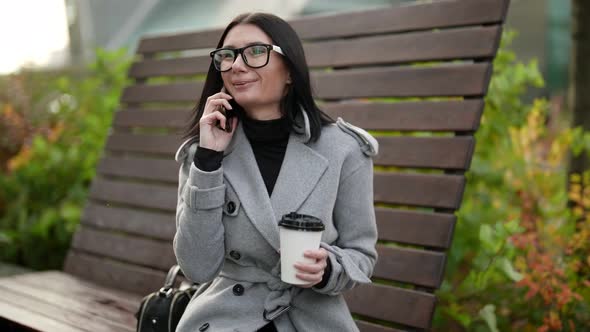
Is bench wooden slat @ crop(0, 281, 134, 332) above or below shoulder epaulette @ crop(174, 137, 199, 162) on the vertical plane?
below

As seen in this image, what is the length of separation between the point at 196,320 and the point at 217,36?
7.08ft

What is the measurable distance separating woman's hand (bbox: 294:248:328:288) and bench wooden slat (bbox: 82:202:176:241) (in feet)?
6.30

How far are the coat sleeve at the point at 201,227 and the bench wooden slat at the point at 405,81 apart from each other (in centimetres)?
128

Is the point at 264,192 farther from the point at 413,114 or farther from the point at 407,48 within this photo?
the point at 407,48

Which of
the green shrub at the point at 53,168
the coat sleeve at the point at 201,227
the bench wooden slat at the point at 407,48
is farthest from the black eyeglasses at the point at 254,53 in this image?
the green shrub at the point at 53,168

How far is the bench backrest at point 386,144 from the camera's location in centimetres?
295

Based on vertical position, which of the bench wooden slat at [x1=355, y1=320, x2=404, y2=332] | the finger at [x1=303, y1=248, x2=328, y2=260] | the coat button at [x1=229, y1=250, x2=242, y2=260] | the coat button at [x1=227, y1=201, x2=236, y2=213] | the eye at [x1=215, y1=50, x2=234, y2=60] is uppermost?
the eye at [x1=215, y1=50, x2=234, y2=60]

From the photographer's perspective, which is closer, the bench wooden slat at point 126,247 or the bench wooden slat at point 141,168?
the bench wooden slat at point 126,247

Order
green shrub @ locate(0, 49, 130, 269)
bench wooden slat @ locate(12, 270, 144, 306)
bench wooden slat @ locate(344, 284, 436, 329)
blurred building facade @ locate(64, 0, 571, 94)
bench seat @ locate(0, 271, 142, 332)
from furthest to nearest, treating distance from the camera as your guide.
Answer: blurred building facade @ locate(64, 0, 571, 94) < green shrub @ locate(0, 49, 130, 269) < bench wooden slat @ locate(12, 270, 144, 306) < bench seat @ locate(0, 271, 142, 332) < bench wooden slat @ locate(344, 284, 436, 329)

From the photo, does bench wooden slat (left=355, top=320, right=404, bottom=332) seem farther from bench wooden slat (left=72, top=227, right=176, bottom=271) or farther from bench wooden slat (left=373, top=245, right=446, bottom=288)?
bench wooden slat (left=72, top=227, right=176, bottom=271)

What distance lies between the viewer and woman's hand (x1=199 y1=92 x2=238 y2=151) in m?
2.26

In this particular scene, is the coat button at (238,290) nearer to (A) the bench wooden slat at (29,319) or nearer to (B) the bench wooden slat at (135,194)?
(A) the bench wooden slat at (29,319)

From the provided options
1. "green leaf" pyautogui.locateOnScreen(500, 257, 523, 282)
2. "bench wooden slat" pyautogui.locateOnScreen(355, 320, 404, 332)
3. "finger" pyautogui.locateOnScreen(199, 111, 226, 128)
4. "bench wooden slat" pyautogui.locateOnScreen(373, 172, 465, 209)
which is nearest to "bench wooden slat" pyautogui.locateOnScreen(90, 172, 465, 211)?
"bench wooden slat" pyautogui.locateOnScreen(373, 172, 465, 209)

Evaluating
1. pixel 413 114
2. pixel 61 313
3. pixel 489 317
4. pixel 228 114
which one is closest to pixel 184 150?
Result: pixel 228 114
